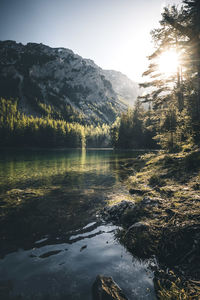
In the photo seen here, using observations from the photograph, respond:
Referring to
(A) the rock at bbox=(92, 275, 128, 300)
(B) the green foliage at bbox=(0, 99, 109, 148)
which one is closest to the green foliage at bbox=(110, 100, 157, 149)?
(B) the green foliage at bbox=(0, 99, 109, 148)

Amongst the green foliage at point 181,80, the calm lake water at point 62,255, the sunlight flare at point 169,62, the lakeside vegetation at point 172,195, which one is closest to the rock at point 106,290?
the calm lake water at point 62,255

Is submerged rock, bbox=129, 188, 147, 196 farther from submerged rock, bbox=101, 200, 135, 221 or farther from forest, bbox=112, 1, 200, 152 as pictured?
forest, bbox=112, 1, 200, 152

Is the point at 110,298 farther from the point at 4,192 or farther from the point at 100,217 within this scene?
the point at 4,192

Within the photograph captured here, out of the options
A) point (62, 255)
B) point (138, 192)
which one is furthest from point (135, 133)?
point (62, 255)

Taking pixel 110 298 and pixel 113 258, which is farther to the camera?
pixel 113 258

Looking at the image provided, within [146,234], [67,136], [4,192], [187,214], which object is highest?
[67,136]

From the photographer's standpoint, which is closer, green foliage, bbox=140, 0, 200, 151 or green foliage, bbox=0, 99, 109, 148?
green foliage, bbox=140, 0, 200, 151

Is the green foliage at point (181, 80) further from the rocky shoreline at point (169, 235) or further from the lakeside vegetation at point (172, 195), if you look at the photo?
the rocky shoreline at point (169, 235)

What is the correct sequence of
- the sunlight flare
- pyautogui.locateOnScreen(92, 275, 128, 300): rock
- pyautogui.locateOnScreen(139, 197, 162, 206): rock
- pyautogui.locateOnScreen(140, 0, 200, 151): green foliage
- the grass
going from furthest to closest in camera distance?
the sunlight flare → pyautogui.locateOnScreen(140, 0, 200, 151): green foliage → pyautogui.locateOnScreen(139, 197, 162, 206): rock → the grass → pyautogui.locateOnScreen(92, 275, 128, 300): rock

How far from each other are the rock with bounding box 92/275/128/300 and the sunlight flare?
26.9 metres

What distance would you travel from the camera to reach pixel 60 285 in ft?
14.8

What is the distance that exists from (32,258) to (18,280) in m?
1.05

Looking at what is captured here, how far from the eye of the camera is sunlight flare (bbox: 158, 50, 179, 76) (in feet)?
77.3

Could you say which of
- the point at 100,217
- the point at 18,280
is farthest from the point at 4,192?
the point at 18,280
